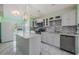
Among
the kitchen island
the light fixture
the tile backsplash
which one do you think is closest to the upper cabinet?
the tile backsplash

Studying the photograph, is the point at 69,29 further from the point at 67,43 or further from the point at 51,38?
the point at 51,38

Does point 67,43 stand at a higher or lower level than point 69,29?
lower

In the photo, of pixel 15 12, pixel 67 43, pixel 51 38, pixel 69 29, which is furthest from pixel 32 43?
pixel 69 29

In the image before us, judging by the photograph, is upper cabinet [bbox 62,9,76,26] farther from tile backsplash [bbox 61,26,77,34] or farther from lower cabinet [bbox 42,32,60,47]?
lower cabinet [bbox 42,32,60,47]

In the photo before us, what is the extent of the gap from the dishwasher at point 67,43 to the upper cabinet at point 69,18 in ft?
1.57

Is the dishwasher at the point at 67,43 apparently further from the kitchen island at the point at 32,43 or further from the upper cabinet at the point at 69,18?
the kitchen island at the point at 32,43

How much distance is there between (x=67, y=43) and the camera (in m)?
3.73

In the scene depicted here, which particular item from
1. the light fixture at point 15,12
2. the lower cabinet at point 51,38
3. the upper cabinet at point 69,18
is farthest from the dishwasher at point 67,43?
the light fixture at point 15,12

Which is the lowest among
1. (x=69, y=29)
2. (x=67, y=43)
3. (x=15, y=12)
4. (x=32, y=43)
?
(x=67, y=43)

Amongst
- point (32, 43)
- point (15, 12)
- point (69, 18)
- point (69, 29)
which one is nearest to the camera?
point (32, 43)

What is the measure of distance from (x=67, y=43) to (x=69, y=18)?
91cm

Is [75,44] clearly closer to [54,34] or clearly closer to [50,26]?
[54,34]

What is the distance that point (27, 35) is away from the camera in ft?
10.2
